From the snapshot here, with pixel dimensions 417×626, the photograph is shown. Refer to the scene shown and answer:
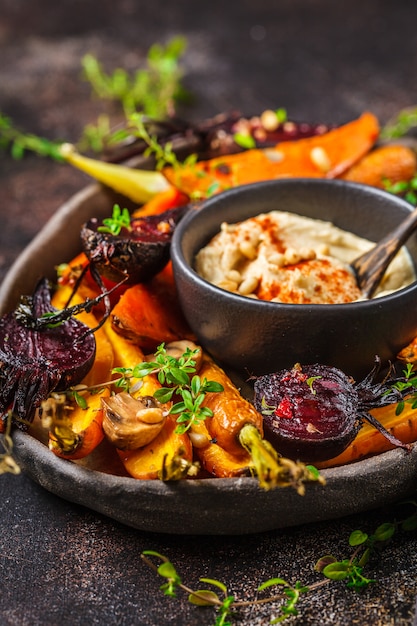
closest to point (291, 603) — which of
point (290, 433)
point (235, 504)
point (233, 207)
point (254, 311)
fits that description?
point (235, 504)

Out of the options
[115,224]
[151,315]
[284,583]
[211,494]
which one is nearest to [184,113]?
[115,224]

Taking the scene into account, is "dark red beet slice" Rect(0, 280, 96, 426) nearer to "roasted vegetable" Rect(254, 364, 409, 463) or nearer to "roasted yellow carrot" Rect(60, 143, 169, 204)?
"roasted vegetable" Rect(254, 364, 409, 463)

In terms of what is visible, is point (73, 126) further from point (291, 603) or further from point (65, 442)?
point (291, 603)

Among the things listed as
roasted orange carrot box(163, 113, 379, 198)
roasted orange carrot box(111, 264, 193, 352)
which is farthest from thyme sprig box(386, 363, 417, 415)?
roasted orange carrot box(163, 113, 379, 198)

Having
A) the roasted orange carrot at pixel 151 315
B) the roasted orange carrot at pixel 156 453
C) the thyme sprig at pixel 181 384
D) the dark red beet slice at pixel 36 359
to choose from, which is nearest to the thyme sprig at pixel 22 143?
the roasted orange carrot at pixel 151 315

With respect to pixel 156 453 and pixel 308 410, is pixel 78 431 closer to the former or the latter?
pixel 156 453

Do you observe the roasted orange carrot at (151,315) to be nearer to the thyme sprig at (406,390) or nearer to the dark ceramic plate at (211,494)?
the dark ceramic plate at (211,494)
